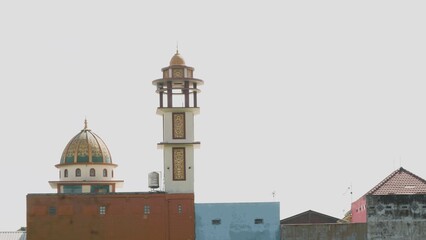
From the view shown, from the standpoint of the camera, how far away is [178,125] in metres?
61.7

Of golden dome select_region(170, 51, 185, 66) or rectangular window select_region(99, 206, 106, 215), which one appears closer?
rectangular window select_region(99, 206, 106, 215)

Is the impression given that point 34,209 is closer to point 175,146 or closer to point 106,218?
point 106,218

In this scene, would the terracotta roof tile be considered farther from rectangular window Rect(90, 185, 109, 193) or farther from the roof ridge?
rectangular window Rect(90, 185, 109, 193)

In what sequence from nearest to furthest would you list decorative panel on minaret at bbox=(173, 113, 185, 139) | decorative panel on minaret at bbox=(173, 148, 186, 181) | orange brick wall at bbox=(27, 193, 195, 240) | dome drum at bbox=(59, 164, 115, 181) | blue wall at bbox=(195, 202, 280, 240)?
orange brick wall at bbox=(27, 193, 195, 240) → blue wall at bbox=(195, 202, 280, 240) → decorative panel on minaret at bbox=(173, 148, 186, 181) → decorative panel on minaret at bbox=(173, 113, 185, 139) → dome drum at bbox=(59, 164, 115, 181)

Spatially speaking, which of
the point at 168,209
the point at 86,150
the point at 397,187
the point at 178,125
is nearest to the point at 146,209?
the point at 168,209

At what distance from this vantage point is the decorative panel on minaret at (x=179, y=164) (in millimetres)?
61312

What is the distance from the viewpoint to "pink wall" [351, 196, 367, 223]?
6191 cm

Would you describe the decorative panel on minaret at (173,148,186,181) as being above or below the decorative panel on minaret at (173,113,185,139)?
below

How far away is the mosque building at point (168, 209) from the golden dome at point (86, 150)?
321 centimetres

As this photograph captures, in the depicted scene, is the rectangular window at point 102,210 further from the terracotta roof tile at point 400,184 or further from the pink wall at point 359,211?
the terracotta roof tile at point 400,184

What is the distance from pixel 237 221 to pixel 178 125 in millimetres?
6626

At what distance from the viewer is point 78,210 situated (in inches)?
2357

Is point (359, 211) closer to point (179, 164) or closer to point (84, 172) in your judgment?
point (179, 164)

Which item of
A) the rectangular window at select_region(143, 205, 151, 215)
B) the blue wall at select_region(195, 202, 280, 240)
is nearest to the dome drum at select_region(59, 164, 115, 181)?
the rectangular window at select_region(143, 205, 151, 215)
